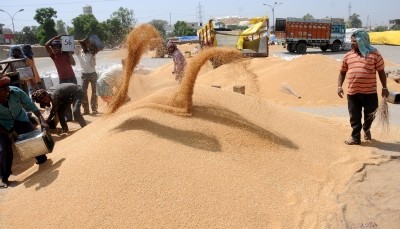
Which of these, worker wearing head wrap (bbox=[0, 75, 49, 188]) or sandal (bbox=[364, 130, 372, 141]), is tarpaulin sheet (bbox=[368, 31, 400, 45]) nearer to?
sandal (bbox=[364, 130, 372, 141])

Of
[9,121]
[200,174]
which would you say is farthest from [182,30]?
[200,174]

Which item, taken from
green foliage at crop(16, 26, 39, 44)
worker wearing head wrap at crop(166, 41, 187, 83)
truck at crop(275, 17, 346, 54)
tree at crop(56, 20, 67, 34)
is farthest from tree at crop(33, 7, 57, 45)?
worker wearing head wrap at crop(166, 41, 187, 83)

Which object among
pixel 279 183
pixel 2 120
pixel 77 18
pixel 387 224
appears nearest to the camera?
pixel 387 224

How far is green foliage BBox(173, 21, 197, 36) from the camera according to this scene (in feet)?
155

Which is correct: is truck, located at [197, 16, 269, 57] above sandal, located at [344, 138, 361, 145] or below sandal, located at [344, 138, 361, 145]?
above

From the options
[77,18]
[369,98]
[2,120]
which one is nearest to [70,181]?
[2,120]

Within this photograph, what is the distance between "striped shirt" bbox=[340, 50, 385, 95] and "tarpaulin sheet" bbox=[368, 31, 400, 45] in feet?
69.6

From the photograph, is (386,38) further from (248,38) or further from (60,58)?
(60,58)

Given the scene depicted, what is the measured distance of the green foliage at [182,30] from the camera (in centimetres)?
4712

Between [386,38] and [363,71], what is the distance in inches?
873

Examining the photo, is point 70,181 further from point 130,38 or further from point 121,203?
point 130,38

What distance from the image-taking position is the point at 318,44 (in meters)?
17.1

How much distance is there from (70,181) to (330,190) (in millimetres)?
2093

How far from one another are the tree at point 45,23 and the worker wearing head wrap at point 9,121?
38822 millimetres
